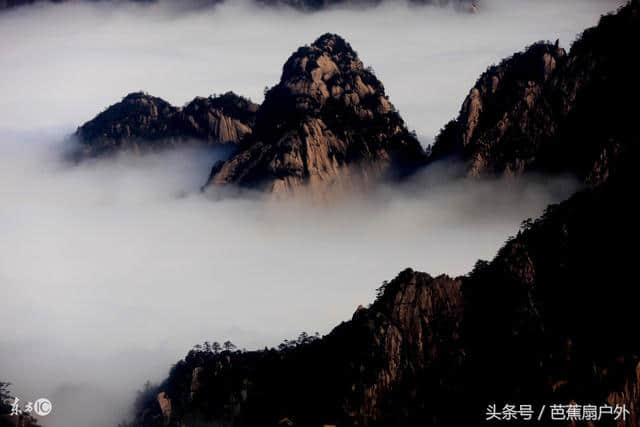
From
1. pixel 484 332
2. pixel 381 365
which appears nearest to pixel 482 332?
pixel 484 332

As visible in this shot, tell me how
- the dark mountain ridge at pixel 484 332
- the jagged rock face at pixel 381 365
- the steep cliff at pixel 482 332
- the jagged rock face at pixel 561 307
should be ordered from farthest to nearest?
the jagged rock face at pixel 381 365
the steep cliff at pixel 482 332
the dark mountain ridge at pixel 484 332
the jagged rock face at pixel 561 307

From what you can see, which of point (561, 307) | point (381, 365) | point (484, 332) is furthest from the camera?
point (484, 332)

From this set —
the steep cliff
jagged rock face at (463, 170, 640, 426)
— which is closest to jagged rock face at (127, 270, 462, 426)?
the steep cliff

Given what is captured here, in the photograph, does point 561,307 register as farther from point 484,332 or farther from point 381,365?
point 381,365

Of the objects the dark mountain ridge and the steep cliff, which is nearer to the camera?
the dark mountain ridge

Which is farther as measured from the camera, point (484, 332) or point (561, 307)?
point (484, 332)

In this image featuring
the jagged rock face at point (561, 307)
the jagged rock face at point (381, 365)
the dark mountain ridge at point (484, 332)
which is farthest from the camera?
the jagged rock face at point (381, 365)

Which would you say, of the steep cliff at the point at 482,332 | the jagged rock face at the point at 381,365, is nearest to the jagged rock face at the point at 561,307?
the steep cliff at the point at 482,332

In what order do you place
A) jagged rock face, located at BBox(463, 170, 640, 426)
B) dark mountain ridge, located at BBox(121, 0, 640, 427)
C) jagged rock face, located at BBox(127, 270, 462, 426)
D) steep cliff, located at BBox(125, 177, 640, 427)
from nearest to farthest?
→ 1. jagged rock face, located at BBox(463, 170, 640, 426)
2. dark mountain ridge, located at BBox(121, 0, 640, 427)
3. steep cliff, located at BBox(125, 177, 640, 427)
4. jagged rock face, located at BBox(127, 270, 462, 426)

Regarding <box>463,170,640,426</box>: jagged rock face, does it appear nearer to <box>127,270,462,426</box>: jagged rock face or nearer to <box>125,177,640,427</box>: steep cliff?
<box>125,177,640,427</box>: steep cliff

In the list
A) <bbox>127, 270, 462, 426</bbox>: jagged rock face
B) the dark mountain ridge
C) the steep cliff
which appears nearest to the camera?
the dark mountain ridge

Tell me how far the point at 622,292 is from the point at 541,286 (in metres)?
8.70

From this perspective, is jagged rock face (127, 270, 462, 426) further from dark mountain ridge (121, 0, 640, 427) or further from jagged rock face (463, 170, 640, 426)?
jagged rock face (463, 170, 640, 426)

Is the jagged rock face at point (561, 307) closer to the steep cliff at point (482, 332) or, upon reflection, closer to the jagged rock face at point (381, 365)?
the steep cliff at point (482, 332)
